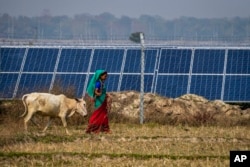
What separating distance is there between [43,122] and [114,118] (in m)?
2.39

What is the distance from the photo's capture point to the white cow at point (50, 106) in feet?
73.8

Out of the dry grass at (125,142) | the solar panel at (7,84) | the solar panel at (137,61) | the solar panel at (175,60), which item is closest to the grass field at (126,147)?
the dry grass at (125,142)

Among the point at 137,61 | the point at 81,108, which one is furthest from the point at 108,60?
the point at 81,108

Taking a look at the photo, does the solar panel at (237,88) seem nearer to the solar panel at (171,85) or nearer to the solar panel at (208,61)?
the solar panel at (208,61)

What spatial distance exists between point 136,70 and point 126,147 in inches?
455

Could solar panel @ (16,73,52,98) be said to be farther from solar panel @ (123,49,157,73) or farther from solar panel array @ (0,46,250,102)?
solar panel @ (123,49,157,73)

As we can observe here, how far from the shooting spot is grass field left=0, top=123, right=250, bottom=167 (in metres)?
15.6

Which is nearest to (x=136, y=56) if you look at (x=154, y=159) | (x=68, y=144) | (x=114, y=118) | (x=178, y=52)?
(x=178, y=52)

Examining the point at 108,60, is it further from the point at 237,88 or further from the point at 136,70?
the point at 237,88

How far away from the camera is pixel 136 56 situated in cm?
3025

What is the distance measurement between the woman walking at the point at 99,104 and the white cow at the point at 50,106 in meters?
0.74

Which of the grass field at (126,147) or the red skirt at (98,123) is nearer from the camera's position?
the grass field at (126,147)

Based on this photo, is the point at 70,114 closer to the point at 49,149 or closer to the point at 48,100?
the point at 48,100

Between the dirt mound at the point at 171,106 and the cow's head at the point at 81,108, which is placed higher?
the dirt mound at the point at 171,106
